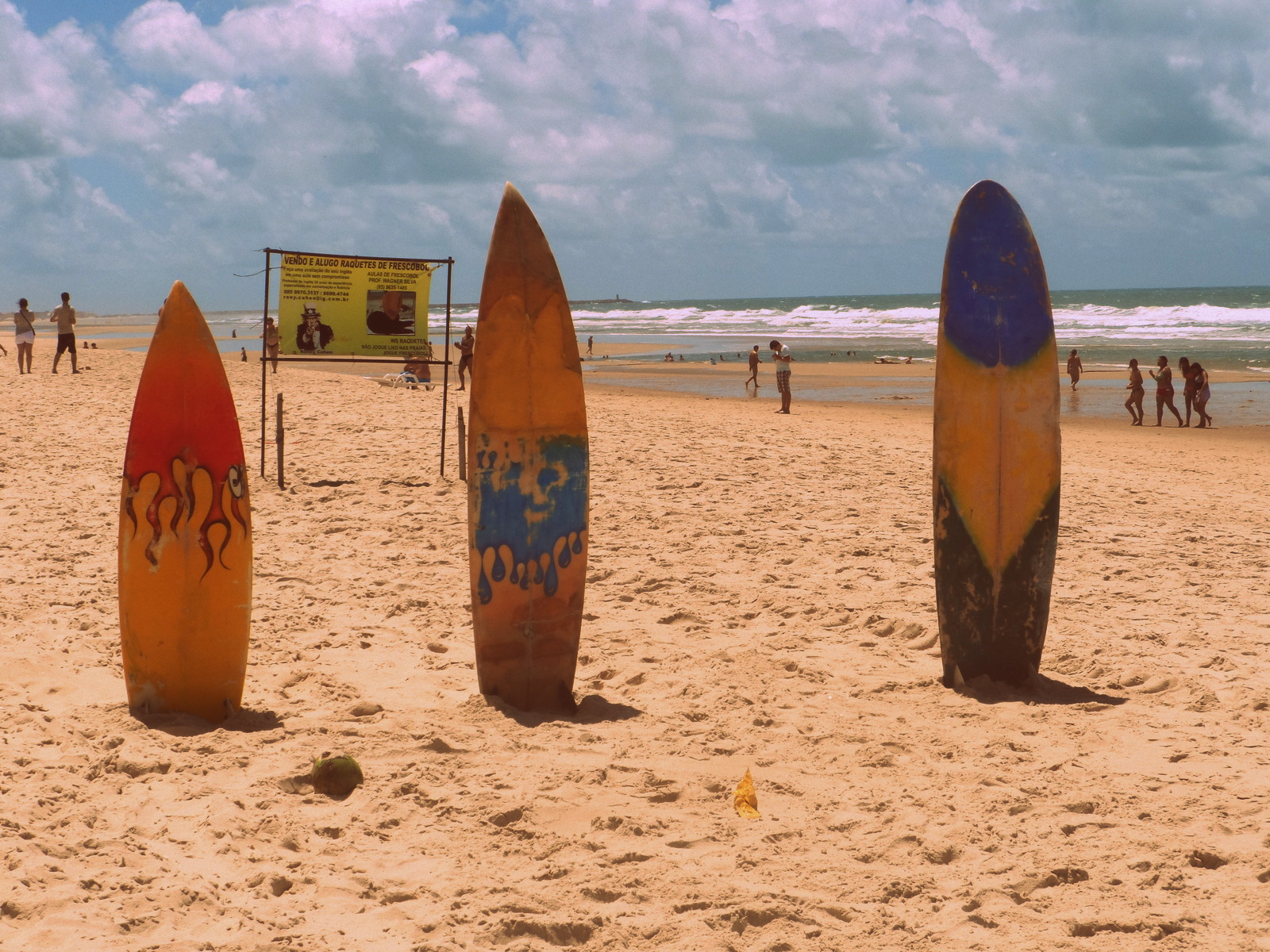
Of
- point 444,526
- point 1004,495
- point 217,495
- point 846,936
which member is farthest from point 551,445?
point 444,526

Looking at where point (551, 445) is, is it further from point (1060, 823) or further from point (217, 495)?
point (1060, 823)

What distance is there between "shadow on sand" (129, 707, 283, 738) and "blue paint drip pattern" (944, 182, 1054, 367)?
359cm

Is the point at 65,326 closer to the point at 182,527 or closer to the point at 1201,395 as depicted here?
the point at 182,527

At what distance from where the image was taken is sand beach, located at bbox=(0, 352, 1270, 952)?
3205 mm

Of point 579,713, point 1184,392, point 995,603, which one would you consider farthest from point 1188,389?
point 579,713

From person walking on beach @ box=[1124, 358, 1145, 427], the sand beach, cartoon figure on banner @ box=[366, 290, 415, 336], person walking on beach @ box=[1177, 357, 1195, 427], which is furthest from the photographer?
person walking on beach @ box=[1124, 358, 1145, 427]

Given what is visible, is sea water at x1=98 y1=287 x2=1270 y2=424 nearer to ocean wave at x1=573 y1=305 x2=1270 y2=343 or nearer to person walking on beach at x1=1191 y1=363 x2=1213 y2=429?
ocean wave at x1=573 y1=305 x2=1270 y2=343

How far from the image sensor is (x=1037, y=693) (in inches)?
203

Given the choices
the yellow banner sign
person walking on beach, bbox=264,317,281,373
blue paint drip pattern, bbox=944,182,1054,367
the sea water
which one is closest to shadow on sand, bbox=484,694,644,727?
blue paint drip pattern, bbox=944,182,1054,367

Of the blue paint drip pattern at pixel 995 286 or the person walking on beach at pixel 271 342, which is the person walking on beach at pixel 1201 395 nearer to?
the person walking on beach at pixel 271 342

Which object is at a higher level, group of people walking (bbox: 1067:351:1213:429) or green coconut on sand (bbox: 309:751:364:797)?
group of people walking (bbox: 1067:351:1213:429)

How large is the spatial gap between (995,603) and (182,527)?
3.67m

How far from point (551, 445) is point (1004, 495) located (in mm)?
2160

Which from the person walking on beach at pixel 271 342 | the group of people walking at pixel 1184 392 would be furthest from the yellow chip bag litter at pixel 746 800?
the group of people walking at pixel 1184 392
